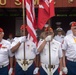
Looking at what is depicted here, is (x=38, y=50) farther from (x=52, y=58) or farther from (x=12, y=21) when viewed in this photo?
(x=12, y=21)

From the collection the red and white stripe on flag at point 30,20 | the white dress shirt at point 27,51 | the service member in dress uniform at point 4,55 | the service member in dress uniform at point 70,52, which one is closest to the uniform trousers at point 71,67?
the service member in dress uniform at point 70,52

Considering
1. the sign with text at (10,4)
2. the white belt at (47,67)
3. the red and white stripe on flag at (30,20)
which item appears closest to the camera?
the red and white stripe on flag at (30,20)

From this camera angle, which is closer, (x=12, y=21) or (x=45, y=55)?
(x=45, y=55)

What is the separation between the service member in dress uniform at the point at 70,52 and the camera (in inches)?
271

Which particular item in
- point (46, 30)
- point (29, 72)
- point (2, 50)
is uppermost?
point (46, 30)

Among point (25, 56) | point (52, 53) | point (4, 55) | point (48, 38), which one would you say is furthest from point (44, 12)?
point (4, 55)

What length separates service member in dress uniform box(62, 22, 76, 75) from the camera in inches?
271

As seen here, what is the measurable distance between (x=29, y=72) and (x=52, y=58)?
2.01 ft

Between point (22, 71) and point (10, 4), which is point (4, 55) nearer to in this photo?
point (22, 71)

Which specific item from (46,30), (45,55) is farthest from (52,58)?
(46,30)

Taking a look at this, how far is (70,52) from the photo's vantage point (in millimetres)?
6914

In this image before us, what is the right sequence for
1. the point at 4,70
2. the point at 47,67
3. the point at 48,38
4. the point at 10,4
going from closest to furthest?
1. the point at 48,38
2. the point at 47,67
3. the point at 4,70
4. the point at 10,4

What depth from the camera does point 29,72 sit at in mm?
6945

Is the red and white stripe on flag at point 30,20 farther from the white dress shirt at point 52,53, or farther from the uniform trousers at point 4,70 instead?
the uniform trousers at point 4,70
